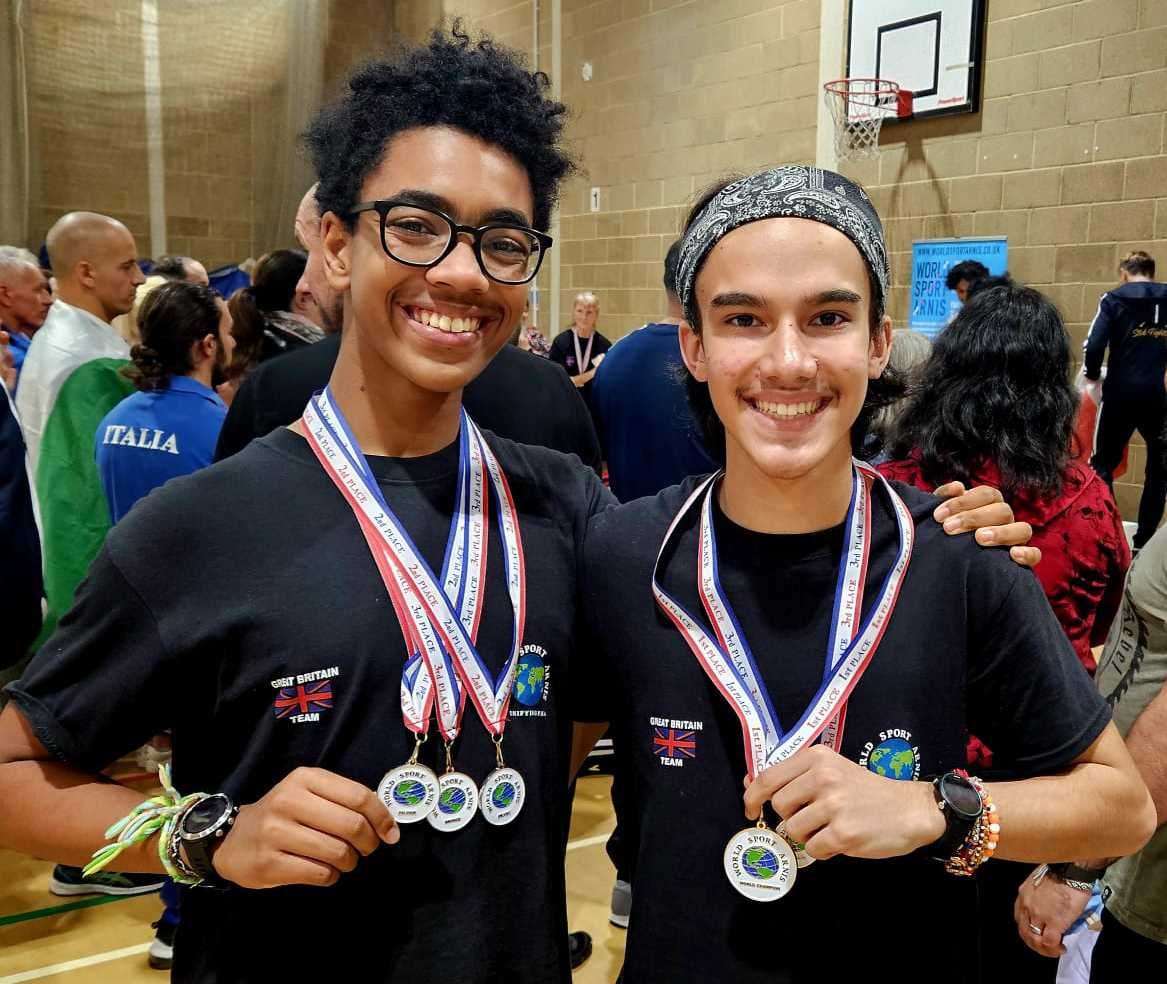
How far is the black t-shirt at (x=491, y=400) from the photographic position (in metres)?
2.09

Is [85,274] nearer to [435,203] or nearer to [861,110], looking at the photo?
[435,203]

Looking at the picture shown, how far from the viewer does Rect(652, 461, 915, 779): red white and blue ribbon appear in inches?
46.6

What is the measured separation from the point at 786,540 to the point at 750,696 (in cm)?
21

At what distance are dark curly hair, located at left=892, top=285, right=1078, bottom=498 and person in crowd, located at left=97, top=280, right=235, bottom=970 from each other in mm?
2231

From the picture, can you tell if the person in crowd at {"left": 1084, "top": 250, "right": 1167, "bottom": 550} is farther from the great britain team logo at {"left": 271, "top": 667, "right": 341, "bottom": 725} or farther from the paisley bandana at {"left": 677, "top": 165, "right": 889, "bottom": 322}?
the great britain team logo at {"left": 271, "top": 667, "right": 341, "bottom": 725}

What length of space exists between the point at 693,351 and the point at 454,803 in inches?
27.7

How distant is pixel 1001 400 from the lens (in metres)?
2.25

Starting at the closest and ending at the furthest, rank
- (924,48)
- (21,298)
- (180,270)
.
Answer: (21,298) → (180,270) → (924,48)

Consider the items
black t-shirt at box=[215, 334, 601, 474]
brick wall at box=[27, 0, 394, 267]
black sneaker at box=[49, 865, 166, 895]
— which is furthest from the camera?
brick wall at box=[27, 0, 394, 267]

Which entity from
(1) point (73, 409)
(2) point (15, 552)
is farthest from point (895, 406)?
(1) point (73, 409)

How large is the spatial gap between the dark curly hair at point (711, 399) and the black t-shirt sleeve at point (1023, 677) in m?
0.31

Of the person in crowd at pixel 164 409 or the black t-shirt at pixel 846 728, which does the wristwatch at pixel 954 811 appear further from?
the person in crowd at pixel 164 409

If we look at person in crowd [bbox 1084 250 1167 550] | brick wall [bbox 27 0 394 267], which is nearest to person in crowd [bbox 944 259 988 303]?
person in crowd [bbox 1084 250 1167 550]

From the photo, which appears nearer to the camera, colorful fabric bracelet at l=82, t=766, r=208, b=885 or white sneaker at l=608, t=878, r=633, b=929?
colorful fabric bracelet at l=82, t=766, r=208, b=885
